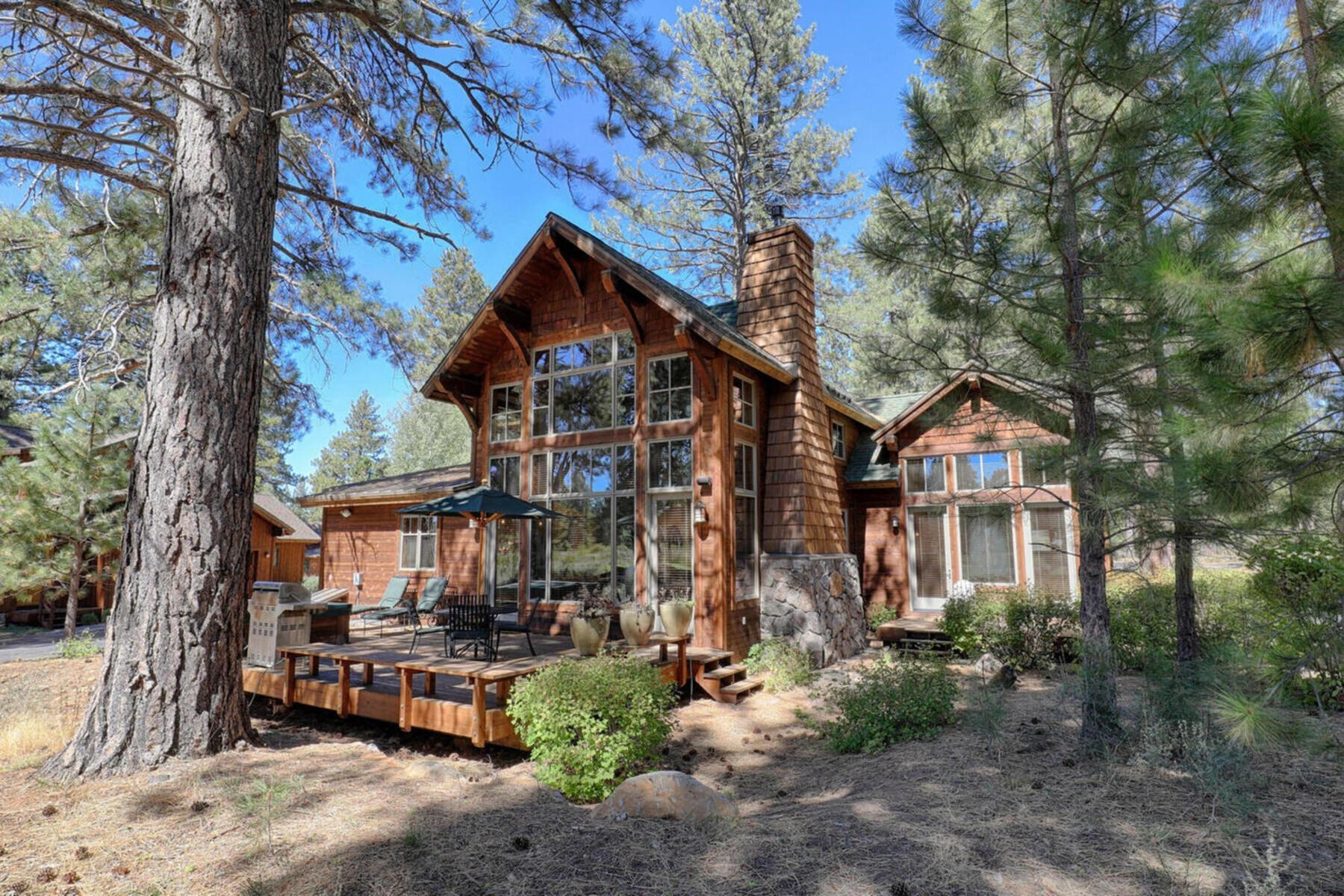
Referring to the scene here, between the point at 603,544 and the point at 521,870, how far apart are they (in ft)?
19.5

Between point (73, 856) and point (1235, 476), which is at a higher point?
point (1235, 476)

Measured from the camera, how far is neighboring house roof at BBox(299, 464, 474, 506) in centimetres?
1277

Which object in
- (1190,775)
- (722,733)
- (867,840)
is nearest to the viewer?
(867,840)

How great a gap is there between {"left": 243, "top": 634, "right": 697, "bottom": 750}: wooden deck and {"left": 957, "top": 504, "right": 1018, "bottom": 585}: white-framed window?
5.82 meters

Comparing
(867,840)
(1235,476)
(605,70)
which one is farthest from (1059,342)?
(605,70)

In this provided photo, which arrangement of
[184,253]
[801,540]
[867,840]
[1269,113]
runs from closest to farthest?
[1269,113] < [867,840] < [184,253] < [801,540]

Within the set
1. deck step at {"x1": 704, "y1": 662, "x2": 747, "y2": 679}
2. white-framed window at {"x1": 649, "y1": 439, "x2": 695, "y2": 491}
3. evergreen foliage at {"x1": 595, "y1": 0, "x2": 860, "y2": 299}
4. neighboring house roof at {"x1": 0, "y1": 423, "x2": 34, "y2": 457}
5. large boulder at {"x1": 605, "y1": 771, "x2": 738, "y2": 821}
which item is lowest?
deck step at {"x1": 704, "y1": 662, "x2": 747, "y2": 679}

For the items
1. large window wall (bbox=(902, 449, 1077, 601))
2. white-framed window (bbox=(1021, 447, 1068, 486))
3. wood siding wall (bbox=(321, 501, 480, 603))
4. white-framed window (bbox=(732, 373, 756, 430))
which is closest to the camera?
white-framed window (bbox=(1021, 447, 1068, 486))

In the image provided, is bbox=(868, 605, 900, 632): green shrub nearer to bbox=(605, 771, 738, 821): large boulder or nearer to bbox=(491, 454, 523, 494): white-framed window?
bbox=(491, 454, 523, 494): white-framed window

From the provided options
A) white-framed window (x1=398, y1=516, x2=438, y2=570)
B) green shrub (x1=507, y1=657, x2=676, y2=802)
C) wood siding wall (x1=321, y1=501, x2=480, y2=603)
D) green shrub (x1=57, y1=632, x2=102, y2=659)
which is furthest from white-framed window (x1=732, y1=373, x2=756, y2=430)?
green shrub (x1=57, y1=632, x2=102, y2=659)

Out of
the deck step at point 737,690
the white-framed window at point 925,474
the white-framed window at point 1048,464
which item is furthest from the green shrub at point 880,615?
the white-framed window at point 1048,464

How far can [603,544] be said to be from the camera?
356 inches

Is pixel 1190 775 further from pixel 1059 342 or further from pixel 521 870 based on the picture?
pixel 521 870

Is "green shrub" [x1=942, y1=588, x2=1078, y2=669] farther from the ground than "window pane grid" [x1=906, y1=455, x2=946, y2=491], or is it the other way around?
"window pane grid" [x1=906, y1=455, x2=946, y2=491]
